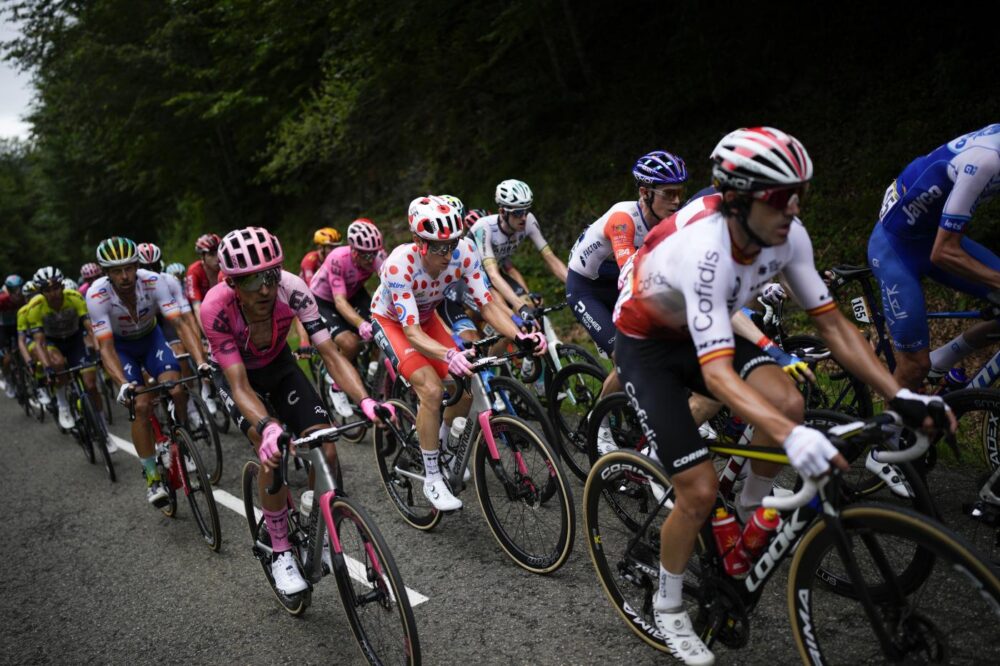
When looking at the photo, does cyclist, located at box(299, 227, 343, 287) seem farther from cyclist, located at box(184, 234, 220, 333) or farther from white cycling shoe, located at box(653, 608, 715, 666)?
white cycling shoe, located at box(653, 608, 715, 666)

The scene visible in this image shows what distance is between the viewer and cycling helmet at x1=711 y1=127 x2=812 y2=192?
8.84 feet

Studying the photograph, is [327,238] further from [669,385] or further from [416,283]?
[669,385]

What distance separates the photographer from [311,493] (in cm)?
409

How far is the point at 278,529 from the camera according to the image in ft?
14.4

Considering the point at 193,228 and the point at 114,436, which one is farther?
the point at 193,228

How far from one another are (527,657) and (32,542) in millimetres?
5202

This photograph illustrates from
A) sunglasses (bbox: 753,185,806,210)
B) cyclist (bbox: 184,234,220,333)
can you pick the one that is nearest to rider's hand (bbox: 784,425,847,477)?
sunglasses (bbox: 753,185,806,210)

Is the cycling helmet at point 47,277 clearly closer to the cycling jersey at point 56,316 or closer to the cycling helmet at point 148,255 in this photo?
the cycling jersey at point 56,316

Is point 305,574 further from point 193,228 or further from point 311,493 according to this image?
point 193,228

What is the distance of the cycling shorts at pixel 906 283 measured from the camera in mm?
4426

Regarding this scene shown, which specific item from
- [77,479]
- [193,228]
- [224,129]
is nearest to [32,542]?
[77,479]

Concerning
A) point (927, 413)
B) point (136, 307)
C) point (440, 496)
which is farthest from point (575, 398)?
point (136, 307)

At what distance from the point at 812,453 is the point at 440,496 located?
Answer: 3.08 meters

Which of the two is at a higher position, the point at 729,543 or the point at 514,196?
the point at 514,196
